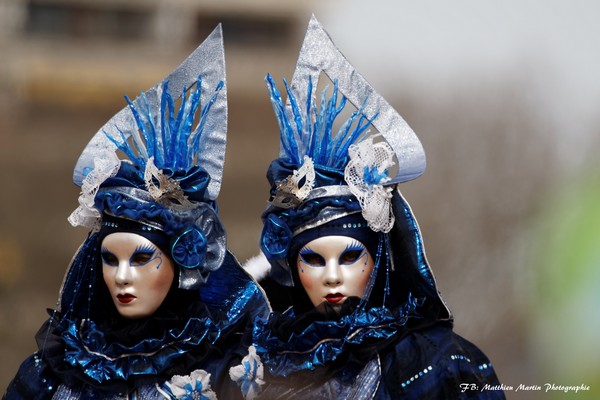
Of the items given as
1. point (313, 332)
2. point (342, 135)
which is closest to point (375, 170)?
point (342, 135)

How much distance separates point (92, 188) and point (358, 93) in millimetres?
1211

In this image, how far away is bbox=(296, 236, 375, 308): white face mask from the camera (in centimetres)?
554

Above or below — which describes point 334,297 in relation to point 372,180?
below

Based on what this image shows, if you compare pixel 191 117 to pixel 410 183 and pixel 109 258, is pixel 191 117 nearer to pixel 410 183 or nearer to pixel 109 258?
pixel 109 258

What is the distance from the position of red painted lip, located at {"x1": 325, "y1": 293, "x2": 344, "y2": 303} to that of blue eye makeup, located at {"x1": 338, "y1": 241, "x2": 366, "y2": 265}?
0.13 m

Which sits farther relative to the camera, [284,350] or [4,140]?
[4,140]

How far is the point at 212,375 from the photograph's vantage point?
5.75 metres

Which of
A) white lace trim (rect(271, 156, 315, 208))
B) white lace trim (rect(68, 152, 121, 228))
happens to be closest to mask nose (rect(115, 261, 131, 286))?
white lace trim (rect(68, 152, 121, 228))

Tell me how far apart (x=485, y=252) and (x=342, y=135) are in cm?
706

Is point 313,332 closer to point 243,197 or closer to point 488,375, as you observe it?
point 488,375

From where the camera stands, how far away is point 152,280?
5789 mm

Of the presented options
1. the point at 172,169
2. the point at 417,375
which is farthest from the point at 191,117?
the point at 417,375

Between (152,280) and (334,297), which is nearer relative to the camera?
(334,297)

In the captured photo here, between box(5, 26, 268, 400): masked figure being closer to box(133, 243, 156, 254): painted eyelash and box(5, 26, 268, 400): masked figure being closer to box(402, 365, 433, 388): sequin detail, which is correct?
box(133, 243, 156, 254): painted eyelash
